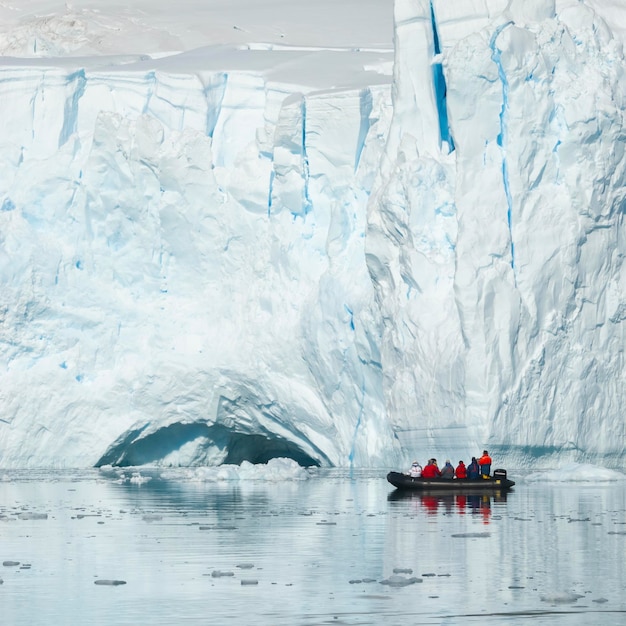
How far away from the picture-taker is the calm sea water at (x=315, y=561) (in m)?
9.05

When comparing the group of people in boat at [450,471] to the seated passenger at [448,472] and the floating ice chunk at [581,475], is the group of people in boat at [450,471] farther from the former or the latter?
the floating ice chunk at [581,475]

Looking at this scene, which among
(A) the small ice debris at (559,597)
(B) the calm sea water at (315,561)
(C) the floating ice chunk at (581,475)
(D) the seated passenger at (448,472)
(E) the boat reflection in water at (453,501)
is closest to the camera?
(B) the calm sea water at (315,561)

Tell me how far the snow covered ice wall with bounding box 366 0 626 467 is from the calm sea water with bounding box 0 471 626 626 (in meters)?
5.73

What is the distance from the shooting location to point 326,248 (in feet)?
97.9

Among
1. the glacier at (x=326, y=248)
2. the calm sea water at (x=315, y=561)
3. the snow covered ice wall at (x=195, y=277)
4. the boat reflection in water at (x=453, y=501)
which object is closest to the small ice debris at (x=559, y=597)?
the calm sea water at (x=315, y=561)

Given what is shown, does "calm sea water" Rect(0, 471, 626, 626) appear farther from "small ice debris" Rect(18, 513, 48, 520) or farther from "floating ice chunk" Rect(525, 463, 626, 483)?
"floating ice chunk" Rect(525, 463, 626, 483)

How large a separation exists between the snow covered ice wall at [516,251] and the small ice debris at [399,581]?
585 inches

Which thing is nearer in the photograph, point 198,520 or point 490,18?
point 198,520

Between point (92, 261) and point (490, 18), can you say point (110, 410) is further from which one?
point (490, 18)

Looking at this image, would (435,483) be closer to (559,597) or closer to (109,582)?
(109,582)

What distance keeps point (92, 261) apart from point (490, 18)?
35.8 ft

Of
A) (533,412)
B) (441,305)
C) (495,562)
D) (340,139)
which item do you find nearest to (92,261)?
(340,139)

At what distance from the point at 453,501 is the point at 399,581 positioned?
9934mm

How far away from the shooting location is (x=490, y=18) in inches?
1103
